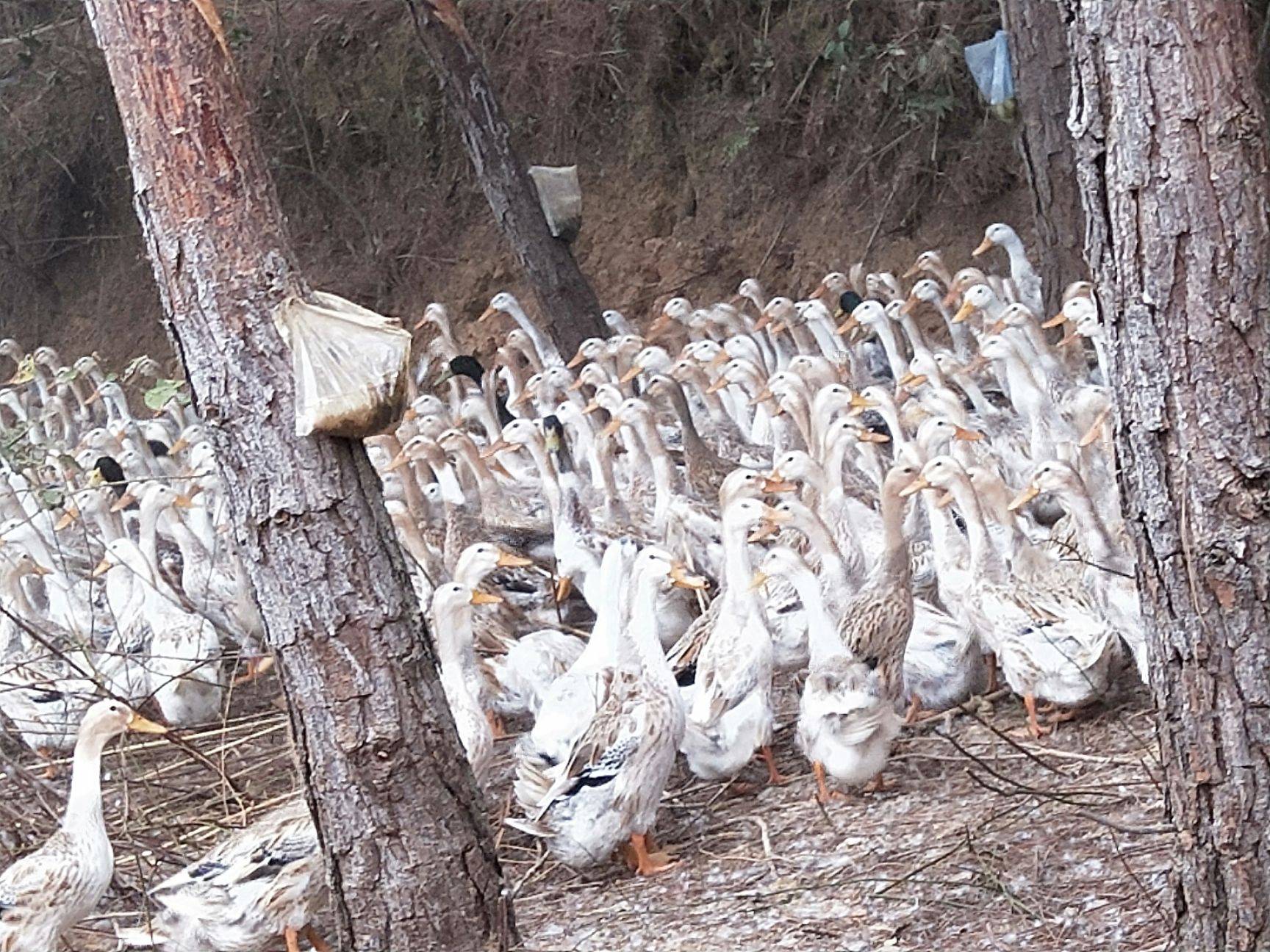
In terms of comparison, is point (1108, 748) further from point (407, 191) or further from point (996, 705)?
point (407, 191)

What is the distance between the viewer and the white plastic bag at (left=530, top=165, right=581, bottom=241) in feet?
38.6

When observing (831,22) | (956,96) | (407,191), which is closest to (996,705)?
(956,96)

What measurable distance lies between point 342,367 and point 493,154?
703 cm

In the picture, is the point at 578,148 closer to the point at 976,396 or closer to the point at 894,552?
the point at 976,396

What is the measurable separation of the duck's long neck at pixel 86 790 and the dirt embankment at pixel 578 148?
30.3ft

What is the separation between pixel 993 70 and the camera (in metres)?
11.8

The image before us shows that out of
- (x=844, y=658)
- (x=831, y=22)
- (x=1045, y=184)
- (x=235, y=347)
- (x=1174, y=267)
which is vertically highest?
(x=831, y=22)

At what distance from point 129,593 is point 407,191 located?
855 cm

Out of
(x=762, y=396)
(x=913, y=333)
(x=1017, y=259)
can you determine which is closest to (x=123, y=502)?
(x=762, y=396)

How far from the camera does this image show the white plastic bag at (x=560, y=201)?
11.8m

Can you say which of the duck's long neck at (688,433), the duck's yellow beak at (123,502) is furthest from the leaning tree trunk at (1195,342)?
the duck's yellow beak at (123,502)

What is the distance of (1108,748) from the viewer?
6023mm

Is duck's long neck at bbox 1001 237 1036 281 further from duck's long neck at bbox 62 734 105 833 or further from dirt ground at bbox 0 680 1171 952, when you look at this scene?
duck's long neck at bbox 62 734 105 833

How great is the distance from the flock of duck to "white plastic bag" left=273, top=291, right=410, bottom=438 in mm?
1653
